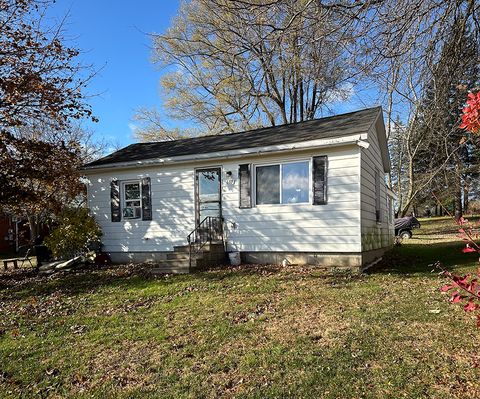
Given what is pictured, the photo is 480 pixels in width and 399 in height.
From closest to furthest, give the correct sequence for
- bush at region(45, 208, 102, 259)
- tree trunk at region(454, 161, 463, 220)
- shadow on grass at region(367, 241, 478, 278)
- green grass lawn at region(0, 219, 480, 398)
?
green grass lawn at region(0, 219, 480, 398) → shadow on grass at region(367, 241, 478, 278) → bush at region(45, 208, 102, 259) → tree trunk at region(454, 161, 463, 220)

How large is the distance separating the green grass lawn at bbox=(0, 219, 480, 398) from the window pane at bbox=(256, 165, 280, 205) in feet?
8.04

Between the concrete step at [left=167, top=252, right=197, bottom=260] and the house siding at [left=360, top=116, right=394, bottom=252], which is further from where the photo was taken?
the concrete step at [left=167, top=252, right=197, bottom=260]

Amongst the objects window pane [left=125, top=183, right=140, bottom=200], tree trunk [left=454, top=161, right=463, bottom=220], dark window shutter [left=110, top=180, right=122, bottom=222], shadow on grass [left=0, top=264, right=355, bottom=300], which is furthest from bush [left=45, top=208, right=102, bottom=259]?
tree trunk [left=454, top=161, right=463, bottom=220]

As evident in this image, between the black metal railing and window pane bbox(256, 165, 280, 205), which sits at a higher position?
window pane bbox(256, 165, 280, 205)

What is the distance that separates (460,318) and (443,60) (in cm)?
413

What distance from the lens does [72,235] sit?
11523 mm

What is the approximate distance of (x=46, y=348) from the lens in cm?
515

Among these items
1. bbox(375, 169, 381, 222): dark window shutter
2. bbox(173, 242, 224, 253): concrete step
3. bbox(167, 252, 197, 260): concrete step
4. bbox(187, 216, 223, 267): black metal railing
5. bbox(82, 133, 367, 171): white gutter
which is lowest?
bbox(167, 252, 197, 260): concrete step

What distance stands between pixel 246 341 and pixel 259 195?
5.75 metres

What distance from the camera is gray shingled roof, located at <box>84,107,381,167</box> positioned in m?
9.73

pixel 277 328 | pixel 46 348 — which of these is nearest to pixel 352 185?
pixel 277 328

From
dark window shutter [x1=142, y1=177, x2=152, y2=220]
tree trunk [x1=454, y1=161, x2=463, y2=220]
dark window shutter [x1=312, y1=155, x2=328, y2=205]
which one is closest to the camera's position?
dark window shutter [x1=312, y1=155, x2=328, y2=205]

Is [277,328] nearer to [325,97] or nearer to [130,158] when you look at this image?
[130,158]

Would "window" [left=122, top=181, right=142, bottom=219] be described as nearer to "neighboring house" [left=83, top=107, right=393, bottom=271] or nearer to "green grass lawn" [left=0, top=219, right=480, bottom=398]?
"neighboring house" [left=83, top=107, right=393, bottom=271]
